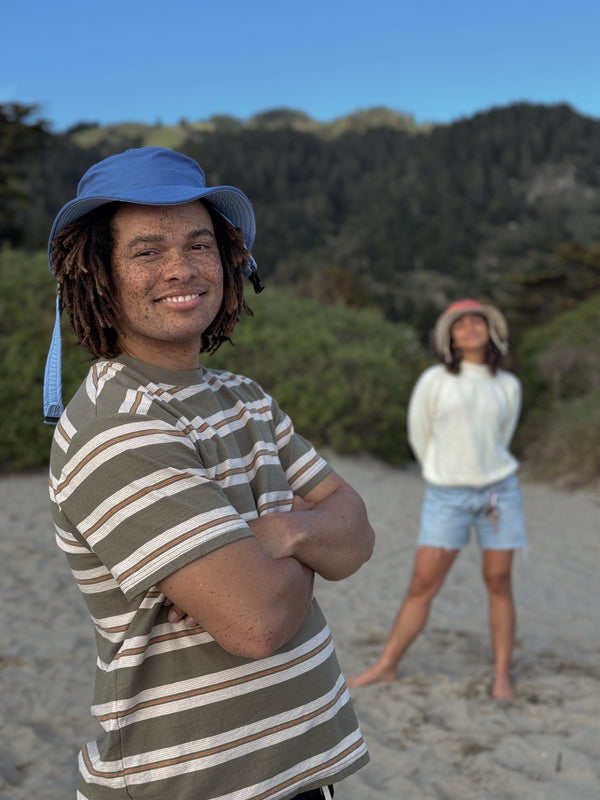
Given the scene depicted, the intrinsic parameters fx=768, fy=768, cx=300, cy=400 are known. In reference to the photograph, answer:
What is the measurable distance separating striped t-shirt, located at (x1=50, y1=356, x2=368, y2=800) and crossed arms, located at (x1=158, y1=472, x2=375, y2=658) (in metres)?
0.03

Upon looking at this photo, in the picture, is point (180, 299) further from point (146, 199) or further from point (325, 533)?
point (325, 533)

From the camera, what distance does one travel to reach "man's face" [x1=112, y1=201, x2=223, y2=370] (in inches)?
55.9

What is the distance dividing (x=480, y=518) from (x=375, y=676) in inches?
42.7

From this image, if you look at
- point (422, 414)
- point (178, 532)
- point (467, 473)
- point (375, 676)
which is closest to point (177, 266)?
point (178, 532)

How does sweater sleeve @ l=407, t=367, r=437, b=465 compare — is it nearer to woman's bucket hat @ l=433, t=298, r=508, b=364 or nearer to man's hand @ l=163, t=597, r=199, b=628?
woman's bucket hat @ l=433, t=298, r=508, b=364

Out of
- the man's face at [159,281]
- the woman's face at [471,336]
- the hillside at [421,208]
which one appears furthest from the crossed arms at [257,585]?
the hillside at [421,208]

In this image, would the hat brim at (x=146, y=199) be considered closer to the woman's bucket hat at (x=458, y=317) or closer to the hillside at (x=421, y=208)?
the woman's bucket hat at (x=458, y=317)

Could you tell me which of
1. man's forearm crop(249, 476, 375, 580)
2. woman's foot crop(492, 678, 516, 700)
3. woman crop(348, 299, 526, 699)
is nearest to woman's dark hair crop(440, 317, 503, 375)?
woman crop(348, 299, 526, 699)

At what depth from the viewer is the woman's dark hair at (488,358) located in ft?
13.4

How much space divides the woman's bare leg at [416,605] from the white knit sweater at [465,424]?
15.1 inches

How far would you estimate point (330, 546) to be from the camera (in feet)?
4.84

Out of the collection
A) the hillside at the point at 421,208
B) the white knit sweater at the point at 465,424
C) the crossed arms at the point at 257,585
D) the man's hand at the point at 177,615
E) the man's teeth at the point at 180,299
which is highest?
the hillside at the point at 421,208

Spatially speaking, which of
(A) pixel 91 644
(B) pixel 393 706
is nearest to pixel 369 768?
(B) pixel 393 706

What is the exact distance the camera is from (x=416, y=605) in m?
3.99
